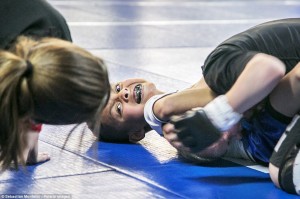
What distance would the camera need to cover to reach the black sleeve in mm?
2883

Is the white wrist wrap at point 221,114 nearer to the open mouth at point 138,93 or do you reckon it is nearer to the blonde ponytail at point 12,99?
the open mouth at point 138,93

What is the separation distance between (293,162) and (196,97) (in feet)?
1.71

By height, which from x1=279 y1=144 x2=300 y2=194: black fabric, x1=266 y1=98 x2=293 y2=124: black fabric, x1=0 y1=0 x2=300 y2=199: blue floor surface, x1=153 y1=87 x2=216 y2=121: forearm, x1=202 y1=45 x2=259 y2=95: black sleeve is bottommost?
x1=0 y1=0 x2=300 y2=199: blue floor surface

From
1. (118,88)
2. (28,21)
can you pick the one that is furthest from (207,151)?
(28,21)

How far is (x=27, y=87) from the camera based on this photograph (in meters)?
2.34

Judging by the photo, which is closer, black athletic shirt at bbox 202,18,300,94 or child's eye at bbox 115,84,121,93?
black athletic shirt at bbox 202,18,300,94

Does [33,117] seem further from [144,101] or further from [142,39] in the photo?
[142,39]

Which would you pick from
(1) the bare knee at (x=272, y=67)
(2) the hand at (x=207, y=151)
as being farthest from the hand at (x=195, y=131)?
(1) the bare knee at (x=272, y=67)

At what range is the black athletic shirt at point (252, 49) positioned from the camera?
2.94 meters

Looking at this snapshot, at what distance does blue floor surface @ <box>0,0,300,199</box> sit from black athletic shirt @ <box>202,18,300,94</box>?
0.40 metres

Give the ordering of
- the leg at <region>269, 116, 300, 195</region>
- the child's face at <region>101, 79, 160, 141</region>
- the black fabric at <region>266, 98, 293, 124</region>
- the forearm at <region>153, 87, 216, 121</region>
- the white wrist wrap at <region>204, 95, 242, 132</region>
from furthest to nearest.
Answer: the child's face at <region>101, 79, 160, 141</region> → the forearm at <region>153, 87, 216, 121</region> → the black fabric at <region>266, 98, 293, 124</region> → the leg at <region>269, 116, 300, 195</region> → the white wrist wrap at <region>204, 95, 242, 132</region>

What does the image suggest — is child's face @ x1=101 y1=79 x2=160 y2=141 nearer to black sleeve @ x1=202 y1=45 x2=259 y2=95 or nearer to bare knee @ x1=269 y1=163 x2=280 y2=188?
black sleeve @ x1=202 y1=45 x2=259 y2=95

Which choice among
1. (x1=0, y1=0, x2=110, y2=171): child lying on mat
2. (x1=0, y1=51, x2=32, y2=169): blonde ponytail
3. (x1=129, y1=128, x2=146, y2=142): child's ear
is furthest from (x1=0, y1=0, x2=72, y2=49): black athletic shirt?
(x1=129, y1=128, x2=146, y2=142): child's ear

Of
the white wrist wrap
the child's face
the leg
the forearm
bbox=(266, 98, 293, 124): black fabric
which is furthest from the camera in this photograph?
the child's face
